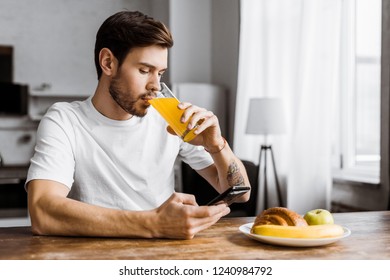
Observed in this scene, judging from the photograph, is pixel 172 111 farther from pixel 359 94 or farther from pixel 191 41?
pixel 191 41

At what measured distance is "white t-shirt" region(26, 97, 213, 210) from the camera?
151cm

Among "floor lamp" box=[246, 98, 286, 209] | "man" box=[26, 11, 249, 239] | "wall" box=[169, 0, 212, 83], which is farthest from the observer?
"wall" box=[169, 0, 212, 83]

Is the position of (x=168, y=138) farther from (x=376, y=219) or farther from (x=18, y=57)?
(x=18, y=57)

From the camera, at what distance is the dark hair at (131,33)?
56.9 inches

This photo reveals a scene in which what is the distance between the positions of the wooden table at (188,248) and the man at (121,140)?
189mm

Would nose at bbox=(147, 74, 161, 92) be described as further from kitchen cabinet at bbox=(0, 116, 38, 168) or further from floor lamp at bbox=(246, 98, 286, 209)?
kitchen cabinet at bbox=(0, 116, 38, 168)

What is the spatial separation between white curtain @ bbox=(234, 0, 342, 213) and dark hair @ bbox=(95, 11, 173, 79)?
1959 millimetres

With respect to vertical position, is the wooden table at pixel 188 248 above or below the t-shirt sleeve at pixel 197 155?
below

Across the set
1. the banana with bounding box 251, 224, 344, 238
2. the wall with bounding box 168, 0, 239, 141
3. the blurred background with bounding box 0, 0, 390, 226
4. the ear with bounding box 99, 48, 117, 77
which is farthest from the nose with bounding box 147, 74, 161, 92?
the wall with bounding box 168, 0, 239, 141

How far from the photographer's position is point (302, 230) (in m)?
1.06

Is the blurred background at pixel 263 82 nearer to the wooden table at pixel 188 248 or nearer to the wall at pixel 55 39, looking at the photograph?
the wall at pixel 55 39

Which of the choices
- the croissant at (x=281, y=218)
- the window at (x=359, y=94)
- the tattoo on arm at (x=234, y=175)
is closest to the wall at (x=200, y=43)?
the window at (x=359, y=94)

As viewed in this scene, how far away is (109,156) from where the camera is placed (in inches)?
61.4
